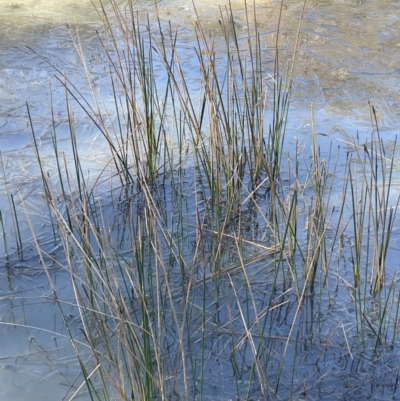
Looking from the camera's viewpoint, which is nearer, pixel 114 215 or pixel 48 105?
pixel 114 215

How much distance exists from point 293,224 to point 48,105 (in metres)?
1.52

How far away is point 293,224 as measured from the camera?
2.02 m

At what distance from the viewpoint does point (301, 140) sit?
2811 millimetres

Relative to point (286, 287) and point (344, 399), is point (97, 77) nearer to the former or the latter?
point (286, 287)

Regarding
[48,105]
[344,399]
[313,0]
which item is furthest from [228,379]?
[313,0]

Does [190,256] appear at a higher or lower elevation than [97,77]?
lower

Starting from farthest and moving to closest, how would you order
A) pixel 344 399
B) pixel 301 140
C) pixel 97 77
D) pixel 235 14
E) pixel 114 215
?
pixel 235 14 → pixel 97 77 → pixel 301 140 → pixel 114 215 → pixel 344 399

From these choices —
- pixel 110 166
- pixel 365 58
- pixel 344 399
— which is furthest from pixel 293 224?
pixel 365 58

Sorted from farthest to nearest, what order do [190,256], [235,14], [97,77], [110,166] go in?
[235,14] < [97,77] < [110,166] < [190,256]

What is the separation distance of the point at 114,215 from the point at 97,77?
1202 millimetres

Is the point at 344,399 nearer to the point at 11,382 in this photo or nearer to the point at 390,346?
the point at 390,346

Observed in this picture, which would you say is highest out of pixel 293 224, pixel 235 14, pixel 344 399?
pixel 235 14

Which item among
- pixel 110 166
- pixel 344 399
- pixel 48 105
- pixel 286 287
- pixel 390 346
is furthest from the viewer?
pixel 48 105

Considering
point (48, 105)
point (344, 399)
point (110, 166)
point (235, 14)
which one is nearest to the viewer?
point (344, 399)
